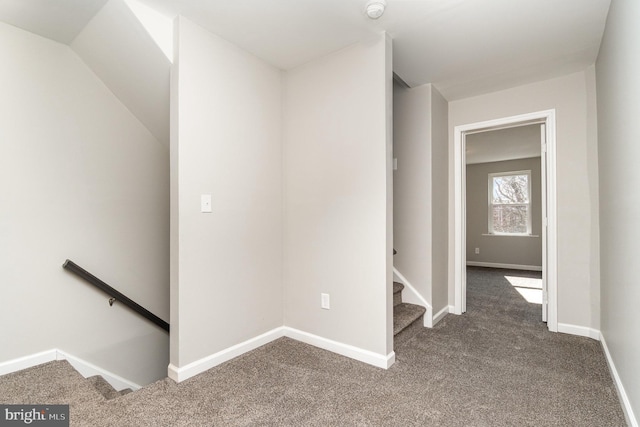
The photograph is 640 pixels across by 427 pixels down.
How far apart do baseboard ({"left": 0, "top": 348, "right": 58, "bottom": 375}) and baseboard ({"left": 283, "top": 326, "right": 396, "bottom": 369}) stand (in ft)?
5.49

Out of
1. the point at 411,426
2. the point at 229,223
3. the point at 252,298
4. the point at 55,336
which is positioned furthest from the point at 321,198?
the point at 55,336

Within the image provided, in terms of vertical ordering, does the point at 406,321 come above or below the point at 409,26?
below

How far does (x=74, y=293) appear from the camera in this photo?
2.38m

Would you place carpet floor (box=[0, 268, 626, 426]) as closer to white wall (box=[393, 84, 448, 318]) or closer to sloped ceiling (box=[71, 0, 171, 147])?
white wall (box=[393, 84, 448, 318])

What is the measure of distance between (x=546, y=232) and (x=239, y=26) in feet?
10.4

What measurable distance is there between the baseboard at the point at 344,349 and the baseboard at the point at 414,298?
0.85 m

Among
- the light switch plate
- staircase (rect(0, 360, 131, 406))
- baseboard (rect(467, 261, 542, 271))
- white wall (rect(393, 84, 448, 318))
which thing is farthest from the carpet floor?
baseboard (rect(467, 261, 542, 271))

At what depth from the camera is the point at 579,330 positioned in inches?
111

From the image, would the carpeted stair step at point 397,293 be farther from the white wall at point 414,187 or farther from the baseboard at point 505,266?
the baseboard at point 505,266

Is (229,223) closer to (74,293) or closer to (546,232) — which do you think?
(74,293)

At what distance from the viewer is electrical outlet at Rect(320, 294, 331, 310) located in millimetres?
2529

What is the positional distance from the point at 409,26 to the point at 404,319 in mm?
2304

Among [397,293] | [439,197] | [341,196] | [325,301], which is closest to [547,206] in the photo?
[439,197]

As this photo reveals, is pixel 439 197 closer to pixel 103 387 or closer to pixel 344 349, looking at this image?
pixel 344 349
